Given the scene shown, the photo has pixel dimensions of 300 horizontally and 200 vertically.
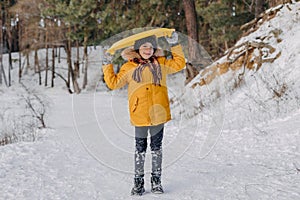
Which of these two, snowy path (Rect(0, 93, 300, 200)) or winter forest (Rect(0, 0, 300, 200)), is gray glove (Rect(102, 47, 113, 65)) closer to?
winter forest (Rect(0, 0, 300, 200))

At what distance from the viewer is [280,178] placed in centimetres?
400

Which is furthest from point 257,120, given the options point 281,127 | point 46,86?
point 46,86

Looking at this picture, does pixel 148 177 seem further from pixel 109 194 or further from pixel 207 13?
pixel 207 13

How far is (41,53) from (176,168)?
1242 inches

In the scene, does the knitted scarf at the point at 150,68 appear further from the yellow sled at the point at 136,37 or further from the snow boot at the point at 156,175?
the snow boot at the point at 156,175

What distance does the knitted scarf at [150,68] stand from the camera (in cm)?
367

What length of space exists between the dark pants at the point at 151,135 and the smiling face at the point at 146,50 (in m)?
0.67

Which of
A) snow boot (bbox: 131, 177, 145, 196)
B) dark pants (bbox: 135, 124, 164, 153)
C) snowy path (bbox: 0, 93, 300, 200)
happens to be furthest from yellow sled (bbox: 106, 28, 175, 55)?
snowy path (bbox: 0, 93, 300, 200)

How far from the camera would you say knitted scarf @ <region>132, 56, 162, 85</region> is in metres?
3.67

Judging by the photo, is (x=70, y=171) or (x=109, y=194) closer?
(x=109, y=194)

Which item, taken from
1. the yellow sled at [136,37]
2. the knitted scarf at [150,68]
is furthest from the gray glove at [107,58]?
the knitted scarf at [150,68]

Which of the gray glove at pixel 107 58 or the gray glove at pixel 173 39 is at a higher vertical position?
the gray glove at pixel 173 39

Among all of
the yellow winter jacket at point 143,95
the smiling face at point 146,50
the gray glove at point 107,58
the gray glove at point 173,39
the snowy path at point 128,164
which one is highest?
the gray glove at point 173,39

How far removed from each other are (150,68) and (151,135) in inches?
25.8
